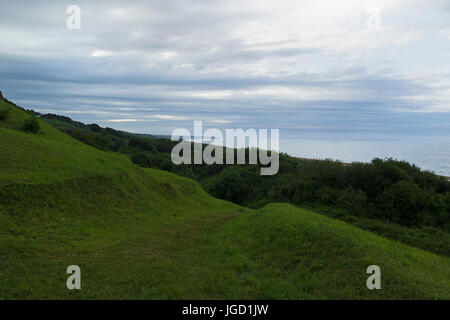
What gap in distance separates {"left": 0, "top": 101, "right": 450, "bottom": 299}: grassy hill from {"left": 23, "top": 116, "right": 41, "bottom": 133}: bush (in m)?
4.65

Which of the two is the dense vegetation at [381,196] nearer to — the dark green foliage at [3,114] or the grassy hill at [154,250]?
the grassy hill at [154,250]

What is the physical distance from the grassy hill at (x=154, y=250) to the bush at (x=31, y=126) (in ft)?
15.3

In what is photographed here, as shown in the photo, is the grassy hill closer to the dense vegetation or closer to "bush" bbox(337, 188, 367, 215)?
the dense vegetation

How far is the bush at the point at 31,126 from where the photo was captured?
78.5 ft

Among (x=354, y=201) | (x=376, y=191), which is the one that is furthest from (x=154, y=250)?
(x=376, y=191)

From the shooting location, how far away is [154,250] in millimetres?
11812

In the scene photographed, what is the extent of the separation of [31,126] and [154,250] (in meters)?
18.7

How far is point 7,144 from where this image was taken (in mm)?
18016

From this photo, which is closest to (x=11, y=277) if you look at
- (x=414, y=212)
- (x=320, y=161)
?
(x=414, y=212)

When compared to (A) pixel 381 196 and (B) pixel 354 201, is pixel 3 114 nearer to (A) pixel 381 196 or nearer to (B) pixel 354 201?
(B) pixel 354 201

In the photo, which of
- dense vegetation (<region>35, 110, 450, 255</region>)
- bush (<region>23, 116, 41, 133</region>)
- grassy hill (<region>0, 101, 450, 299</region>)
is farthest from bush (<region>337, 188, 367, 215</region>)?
bush (<region>23, 116, 41, 133</region>)

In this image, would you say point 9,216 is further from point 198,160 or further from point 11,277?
point 198,160

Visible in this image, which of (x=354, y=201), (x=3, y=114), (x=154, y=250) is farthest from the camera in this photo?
(x=3, y=114)
